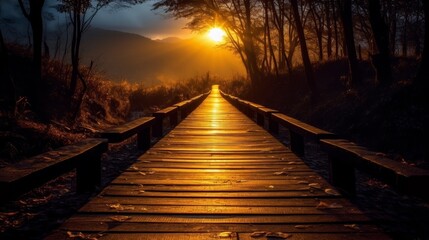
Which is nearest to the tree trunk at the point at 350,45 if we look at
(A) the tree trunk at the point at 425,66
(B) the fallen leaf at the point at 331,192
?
(A) the tree trunk at the point at 425,66

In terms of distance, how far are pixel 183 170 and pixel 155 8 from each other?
61.5 feet

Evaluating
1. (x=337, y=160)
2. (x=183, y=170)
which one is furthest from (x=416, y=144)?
(x=183, y=170)

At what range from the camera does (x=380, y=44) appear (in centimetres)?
1265

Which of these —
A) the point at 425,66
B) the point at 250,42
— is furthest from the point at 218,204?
the point at 250,42

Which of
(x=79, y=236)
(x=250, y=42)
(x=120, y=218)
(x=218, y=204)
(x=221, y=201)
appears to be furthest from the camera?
(x=250, y=42)

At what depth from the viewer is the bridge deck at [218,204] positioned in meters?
3.29

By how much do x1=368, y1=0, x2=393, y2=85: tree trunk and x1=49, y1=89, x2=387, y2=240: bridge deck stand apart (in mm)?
7792

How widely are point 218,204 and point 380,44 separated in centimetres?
1062

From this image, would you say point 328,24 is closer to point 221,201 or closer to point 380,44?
point 380,44

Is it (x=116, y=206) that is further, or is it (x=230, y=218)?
(x=116, y=206)

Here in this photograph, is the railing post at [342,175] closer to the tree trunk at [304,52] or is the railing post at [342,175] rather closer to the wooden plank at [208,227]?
the wooden plank at [208,227]

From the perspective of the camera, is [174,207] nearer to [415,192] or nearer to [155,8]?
[415,192]

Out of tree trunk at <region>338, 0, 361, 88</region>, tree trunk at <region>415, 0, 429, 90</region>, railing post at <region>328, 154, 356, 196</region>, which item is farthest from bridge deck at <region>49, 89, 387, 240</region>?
tree trunk at <region>338, 0, 361, 88</region>

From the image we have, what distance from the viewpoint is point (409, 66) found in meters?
14.5
